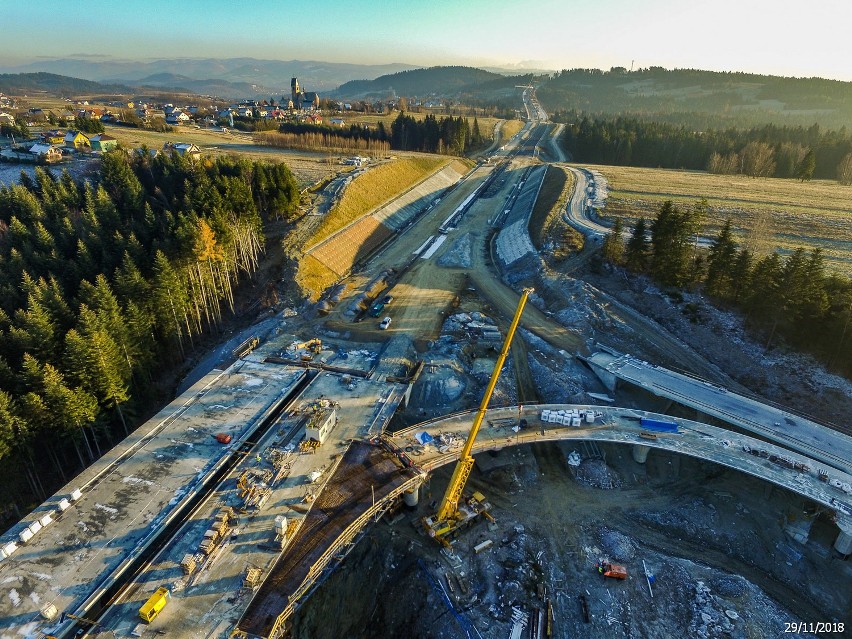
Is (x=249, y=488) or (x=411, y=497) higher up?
(x=249, y=488)

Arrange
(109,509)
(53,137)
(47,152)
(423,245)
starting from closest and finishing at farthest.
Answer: (109,509) → (423,245) → (47,152) → (53,137)

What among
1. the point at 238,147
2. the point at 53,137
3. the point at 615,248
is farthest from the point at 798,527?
the point at 53,137

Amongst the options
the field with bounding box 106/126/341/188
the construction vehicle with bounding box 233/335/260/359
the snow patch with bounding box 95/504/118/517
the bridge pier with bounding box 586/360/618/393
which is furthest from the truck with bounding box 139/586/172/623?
the field with bounding box 106/126/341/188

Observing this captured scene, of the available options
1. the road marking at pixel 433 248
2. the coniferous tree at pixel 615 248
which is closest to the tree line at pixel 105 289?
the road marking at pixel 433 248

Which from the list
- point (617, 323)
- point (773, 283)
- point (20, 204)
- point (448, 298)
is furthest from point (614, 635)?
point (20, 204)

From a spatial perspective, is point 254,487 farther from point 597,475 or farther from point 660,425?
point 660,425


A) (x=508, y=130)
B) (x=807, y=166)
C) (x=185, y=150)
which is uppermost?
(x=508, y=130)

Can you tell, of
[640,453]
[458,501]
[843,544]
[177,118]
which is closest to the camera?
[843,544]

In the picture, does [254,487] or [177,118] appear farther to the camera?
[177,118]

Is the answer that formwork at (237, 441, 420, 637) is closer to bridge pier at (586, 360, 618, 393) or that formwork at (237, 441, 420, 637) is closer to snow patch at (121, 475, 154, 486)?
snow patch at (121, 475, 154, 486)
